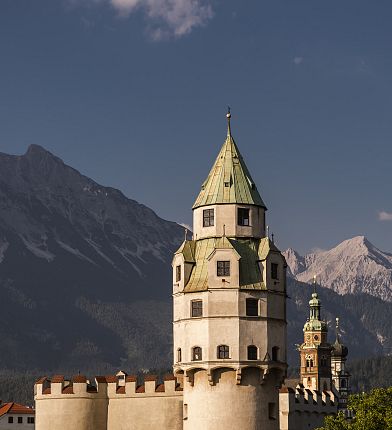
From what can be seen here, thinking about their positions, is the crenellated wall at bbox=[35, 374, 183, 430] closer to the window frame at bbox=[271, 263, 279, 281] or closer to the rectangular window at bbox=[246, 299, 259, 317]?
the rectangular window at bbox=[246, 299, 259, 317]

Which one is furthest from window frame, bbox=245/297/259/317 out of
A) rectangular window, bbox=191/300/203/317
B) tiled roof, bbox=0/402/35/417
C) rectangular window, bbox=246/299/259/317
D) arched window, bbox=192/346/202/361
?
tiled roof, bbox=0/402/35/417

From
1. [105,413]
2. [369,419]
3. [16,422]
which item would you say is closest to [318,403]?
[16,422]

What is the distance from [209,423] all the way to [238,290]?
34.4ft

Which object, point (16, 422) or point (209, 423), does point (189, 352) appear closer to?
point (209, 423)

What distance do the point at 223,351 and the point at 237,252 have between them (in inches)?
308

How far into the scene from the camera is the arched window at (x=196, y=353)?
309 feet

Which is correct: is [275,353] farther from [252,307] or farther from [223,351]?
[223,351]

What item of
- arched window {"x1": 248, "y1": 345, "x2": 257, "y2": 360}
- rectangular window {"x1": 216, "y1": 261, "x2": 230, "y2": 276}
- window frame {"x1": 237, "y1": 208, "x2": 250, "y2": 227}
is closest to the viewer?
arched window {"x1": 248, "y1": 345, "x2": 257, "y2": 360}

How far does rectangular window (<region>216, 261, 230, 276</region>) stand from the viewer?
94.7m

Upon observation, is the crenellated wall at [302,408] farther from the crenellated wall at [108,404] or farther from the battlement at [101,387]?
the crenellated wall at [108,404]

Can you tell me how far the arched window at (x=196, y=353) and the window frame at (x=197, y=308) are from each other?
8.21ft

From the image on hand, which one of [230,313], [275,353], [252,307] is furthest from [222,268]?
[275,353]

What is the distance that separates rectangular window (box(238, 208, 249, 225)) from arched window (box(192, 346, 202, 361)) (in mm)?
10773

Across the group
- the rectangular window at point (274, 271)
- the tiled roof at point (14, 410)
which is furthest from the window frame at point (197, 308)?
the tiled roof at point (14, 410)
